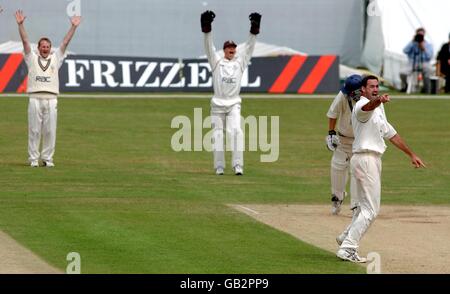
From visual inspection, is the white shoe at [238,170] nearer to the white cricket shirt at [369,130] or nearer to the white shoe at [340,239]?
the white shoe at [340,239]

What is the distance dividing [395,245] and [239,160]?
7.97 meters

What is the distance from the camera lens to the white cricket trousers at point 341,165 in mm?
20609

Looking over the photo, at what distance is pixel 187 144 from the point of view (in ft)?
103

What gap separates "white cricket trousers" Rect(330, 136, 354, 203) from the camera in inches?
811

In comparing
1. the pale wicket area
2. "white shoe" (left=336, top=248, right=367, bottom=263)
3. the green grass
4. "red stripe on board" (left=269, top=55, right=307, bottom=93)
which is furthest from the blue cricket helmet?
"red stripe on board" (left=269, top=55, right=307, bottom=93)

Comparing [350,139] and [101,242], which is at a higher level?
[350,139]

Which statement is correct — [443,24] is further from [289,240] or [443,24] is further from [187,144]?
[289,240]

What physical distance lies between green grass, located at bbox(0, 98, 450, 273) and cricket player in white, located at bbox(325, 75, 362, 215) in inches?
60.2

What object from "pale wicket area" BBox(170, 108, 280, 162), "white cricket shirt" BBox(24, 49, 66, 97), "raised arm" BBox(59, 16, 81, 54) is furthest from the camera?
"pale wicket area" BBox(170, 108, 280, 162)

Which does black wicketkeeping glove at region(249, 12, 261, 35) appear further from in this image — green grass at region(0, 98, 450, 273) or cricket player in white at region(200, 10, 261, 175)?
green grass at region(0, 98, 450, 273)

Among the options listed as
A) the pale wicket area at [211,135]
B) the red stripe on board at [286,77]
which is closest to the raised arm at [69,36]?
the pale wicket area at [211,135]

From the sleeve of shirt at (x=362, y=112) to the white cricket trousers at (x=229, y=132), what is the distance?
893 cm

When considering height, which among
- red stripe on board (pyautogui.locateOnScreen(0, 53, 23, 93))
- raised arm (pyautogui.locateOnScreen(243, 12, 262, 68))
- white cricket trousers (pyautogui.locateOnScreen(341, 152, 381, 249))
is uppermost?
red stripe on board (pyautogui.locateOnScreen(0, 53, 23, 93))
